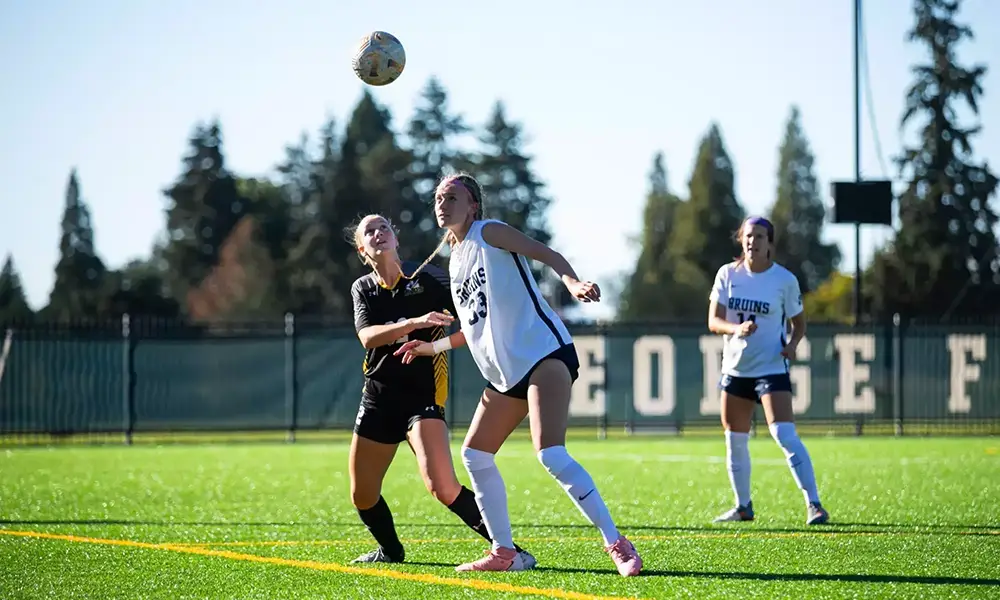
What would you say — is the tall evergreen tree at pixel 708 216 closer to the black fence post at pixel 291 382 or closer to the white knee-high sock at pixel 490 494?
the black fence post at pixel 291 382

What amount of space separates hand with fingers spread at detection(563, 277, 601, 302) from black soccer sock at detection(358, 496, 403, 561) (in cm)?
219

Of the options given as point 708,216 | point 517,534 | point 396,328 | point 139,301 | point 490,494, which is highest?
point 708,216

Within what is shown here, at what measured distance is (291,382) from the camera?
94.3 ft

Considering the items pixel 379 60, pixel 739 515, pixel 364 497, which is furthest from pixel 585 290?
pixel 739 515

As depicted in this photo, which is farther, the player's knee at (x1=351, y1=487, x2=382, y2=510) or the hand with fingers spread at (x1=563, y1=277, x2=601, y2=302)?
the player's knee at (x1=351, y1=487, x2=382, y2=510)

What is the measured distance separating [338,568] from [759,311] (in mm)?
4470

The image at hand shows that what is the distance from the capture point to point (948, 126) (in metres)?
65.2

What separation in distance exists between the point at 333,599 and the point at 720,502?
21.7ft

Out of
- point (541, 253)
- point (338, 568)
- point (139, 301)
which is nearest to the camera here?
point (541, 253)

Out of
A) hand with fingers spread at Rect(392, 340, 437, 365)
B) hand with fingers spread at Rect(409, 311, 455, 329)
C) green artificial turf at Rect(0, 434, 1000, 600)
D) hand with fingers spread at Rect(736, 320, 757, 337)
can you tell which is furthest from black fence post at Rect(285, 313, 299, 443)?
hand with fingers spread at Rect(409, 311, 455, 329)

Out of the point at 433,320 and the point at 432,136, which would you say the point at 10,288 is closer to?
the point at 432,136

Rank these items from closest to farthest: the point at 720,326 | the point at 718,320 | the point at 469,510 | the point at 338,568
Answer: the point at 338,568, the point at 469,510, the point at 720,326, the point at 718,320

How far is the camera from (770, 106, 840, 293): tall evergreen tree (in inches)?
4449

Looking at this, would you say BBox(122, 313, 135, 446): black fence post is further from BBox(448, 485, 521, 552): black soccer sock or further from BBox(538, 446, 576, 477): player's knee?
BBox(538, 446, 576, 477): player's knee
